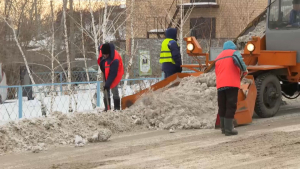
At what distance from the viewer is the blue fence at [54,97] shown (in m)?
11.6

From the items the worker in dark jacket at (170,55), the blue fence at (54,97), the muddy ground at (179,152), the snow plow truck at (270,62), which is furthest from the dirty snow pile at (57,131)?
the blue fence at (54,97)

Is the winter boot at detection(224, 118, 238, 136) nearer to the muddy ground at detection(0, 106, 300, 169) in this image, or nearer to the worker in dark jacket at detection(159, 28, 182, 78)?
the muddy ground at detection(0, 106, 300, 169)

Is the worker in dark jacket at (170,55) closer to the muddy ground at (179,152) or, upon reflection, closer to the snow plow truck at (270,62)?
the snow plow truck at (270,62)

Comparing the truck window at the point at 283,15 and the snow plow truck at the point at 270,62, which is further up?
the truck window at the point at 283,15

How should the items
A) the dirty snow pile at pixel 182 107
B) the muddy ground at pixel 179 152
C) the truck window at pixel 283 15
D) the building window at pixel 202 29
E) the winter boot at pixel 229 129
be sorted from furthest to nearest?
1. the building window at pixel 202 29
2. the truck window at pixel 283 15
3. the dirty snow pile at pixel 182 107
4. the winter boot at pixel 229 129
5. the muddy ground at pixel 179 152

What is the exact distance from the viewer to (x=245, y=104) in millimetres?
8953

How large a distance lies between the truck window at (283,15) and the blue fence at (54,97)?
340 cm

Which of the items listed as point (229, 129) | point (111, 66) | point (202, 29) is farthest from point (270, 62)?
point (202, 29)

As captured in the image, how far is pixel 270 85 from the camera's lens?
32.9 ft

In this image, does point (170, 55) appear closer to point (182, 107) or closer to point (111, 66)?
point (111, 66)

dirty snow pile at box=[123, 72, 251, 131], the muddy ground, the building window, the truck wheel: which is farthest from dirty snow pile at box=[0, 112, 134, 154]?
the building window

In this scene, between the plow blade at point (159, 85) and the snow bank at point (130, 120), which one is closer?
the snow bank at point (130, 120)

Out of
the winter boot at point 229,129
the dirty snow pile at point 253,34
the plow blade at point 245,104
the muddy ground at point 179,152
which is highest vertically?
the dirty snow pile at point 253,34

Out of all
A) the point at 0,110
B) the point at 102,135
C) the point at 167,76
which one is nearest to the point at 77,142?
the point at 102,135
